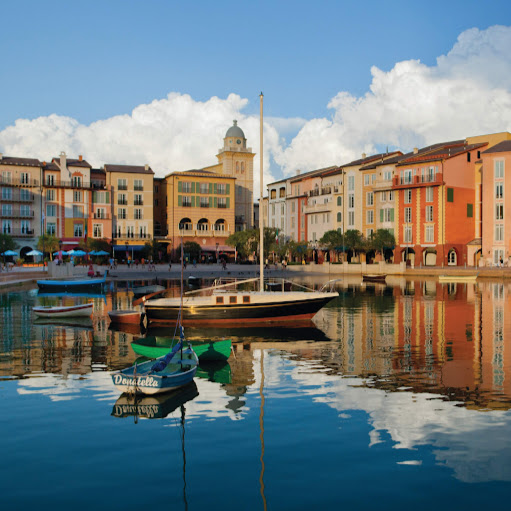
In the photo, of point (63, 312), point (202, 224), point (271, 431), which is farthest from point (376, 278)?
point (271, 431)

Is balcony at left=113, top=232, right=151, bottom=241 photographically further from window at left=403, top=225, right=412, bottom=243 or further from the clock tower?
window at left=403, top=225, right=412, bottom=243

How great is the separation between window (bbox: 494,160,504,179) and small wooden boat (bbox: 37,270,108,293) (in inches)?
2200

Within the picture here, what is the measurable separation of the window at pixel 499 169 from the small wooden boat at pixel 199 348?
2840 inches

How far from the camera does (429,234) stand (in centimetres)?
8881

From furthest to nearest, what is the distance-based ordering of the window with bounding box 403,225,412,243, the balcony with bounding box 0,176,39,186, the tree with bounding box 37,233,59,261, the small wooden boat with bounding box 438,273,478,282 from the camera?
the balcony with bounding box 0,176,39,186 < the tree with bounding box 37,233,59,261 < the window with bounding box 403,225,412,243 < the small wooden boat with bounding box 438,273,478,282

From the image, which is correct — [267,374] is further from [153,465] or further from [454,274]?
[454,274]

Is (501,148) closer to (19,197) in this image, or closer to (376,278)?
(376,278)

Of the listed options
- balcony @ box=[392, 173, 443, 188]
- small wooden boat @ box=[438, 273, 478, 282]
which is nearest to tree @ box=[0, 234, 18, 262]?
balcony @ box=[392, 173, 443, 188]

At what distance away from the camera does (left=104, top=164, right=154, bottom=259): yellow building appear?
339 ft

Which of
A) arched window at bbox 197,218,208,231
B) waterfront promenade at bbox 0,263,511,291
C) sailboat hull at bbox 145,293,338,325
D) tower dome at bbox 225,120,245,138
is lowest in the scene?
sailboat hull at bbox 145,293,338,325

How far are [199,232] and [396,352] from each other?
8589cm

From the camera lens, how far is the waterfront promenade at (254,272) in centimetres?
6919

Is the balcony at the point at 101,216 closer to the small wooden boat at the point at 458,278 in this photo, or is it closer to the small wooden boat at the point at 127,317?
the small wooden boat at the point at 458,278

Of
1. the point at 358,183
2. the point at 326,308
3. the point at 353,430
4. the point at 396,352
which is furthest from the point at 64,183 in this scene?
the point at 353,430
